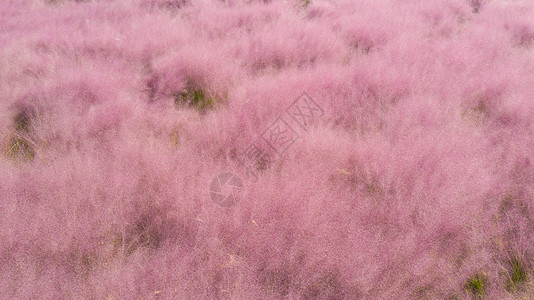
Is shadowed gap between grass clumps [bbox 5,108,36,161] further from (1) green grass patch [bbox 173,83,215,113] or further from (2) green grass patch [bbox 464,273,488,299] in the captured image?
(2) green grass patch [bbox 464,273,488,299]

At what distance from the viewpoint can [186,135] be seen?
235 cm

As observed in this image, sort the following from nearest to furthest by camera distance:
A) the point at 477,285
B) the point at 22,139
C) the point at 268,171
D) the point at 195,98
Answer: the point at 477,285
the point at 268,171
the point at 22,139
the point at 195,98

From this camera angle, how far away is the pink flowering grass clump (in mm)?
1384

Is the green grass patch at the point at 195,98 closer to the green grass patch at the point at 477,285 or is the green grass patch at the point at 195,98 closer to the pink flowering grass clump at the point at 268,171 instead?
the pink flowering grass clump at the point at 268,171

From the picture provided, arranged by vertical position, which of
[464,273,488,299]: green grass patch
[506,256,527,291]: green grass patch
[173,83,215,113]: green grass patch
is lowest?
[464,273,488,299]: green grass patch

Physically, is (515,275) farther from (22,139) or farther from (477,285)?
(22,139)

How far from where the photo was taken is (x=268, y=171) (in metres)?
1.95

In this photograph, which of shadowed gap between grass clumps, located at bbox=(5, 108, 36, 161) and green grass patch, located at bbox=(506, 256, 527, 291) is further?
shadowed gap between grass clumps, located at bbox=(5, 108, 36, 161)

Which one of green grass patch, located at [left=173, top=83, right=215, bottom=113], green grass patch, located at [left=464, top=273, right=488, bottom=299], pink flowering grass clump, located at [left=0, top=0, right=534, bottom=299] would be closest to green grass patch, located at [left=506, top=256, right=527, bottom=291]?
pink flowering grass clump, located at [left=0, top=0, right=534, bottom=299]

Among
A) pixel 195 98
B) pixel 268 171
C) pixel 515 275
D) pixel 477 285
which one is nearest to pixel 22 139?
pixel 195 98

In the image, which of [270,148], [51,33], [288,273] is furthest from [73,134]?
[51,33]

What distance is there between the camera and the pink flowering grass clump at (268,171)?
138 centimetres

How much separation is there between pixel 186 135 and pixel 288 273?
1.47m

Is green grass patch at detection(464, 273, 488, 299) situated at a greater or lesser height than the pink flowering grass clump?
lesser
